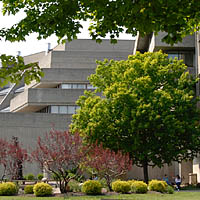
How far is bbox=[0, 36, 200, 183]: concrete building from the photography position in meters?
39.2

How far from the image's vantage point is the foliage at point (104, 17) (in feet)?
25.4

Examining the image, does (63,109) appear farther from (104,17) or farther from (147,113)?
(104,17)

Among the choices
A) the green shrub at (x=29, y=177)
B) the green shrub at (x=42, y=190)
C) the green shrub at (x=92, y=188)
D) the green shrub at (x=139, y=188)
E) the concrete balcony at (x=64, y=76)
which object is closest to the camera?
the green shrub at (x=42, y=190)

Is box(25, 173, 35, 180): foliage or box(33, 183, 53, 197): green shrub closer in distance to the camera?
box(33, 183, 53, 197): green shrub

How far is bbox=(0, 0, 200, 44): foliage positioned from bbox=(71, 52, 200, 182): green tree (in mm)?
22154

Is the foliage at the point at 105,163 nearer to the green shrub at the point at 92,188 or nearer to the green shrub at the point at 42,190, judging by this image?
the green shrub at the point at 92,188

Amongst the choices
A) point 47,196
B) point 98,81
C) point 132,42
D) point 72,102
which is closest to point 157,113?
point 98,81

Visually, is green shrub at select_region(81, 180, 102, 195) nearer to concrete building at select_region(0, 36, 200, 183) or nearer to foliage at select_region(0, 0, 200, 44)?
concrete building at select_region(0, 36, 200, 183)

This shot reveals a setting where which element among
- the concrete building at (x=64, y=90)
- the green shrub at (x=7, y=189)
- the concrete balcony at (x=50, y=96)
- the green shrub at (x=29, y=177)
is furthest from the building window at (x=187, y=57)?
the green shrub at (x=7, y=189)

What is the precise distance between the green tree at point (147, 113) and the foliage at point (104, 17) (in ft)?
72.7

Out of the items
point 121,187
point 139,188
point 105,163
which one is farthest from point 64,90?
point 121,187

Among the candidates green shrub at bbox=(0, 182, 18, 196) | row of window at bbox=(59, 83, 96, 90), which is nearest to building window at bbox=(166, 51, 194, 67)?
row of window at bbox=(59, 83, 96, 90)

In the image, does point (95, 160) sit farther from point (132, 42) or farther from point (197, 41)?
point (132, 42)

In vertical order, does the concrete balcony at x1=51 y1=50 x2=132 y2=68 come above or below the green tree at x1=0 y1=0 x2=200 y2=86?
above
